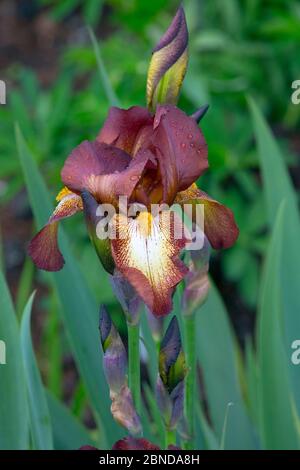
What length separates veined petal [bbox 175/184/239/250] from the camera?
782 mm

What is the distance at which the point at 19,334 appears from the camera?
0.93 metres

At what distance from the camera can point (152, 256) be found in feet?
2.33

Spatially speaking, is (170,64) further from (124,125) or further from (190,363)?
(190,363)

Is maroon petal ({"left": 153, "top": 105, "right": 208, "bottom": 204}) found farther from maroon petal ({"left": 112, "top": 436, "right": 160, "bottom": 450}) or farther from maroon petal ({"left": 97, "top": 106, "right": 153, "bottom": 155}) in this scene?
maroon petal ({"left": 112, "top": 436, "right": 160, "bottom": 450})

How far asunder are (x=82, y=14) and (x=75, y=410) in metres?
2.46

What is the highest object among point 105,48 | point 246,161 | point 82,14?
point 82,14

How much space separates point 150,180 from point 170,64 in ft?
0.34

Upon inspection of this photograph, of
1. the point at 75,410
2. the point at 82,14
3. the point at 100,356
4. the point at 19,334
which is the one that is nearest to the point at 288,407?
the point at 100,356

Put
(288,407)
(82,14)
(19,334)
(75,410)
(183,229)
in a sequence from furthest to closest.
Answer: (82,14) → (75,410) → (288,407) → (19,334) → (183,229)

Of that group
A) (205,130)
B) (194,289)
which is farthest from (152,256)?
(205,130)

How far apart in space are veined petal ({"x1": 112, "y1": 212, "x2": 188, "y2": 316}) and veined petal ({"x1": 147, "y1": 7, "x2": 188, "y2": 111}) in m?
0.12

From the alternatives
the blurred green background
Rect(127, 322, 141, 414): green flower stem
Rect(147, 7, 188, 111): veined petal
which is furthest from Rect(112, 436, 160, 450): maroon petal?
the blurred green background

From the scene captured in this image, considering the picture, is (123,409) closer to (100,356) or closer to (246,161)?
(100,356)

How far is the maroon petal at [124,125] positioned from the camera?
77 centimetres
